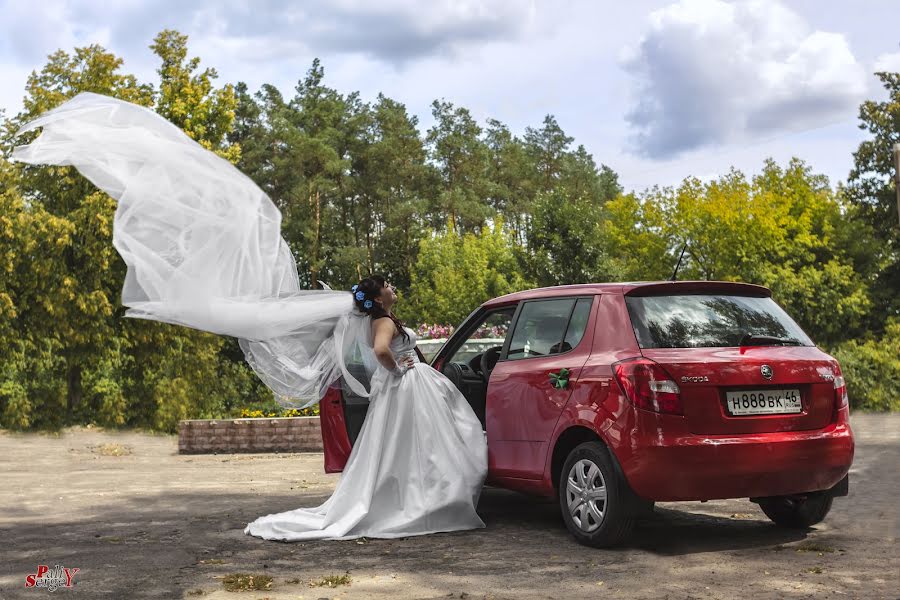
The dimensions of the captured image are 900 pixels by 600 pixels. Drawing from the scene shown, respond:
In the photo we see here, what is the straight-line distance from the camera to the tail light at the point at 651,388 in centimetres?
673

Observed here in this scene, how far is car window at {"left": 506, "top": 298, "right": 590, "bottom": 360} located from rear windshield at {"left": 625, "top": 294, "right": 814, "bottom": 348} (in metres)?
0.57

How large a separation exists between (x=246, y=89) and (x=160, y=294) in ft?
186

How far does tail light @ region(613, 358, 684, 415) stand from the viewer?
673 centimetres

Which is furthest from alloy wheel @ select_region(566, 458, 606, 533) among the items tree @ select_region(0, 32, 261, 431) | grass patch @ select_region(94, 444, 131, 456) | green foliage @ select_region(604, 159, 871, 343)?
green foliage @ select_region(604, 159, 871, 343)

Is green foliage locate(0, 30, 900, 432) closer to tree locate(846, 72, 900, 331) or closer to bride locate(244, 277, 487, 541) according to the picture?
tree locate(846, 72, 900, 331)

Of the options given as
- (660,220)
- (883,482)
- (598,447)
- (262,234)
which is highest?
(660,220)

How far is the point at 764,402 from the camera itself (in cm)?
690

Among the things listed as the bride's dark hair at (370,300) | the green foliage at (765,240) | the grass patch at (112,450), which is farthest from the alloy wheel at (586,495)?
the green foliage at (765,240)

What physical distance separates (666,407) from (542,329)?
159 cm

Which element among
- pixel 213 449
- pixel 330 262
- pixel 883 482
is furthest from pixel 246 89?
pixel 883 482

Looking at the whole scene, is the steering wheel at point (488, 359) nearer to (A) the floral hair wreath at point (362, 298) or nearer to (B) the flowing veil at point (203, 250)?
(B) the flowing veil at point (203, 250)

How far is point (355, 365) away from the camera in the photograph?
27.9ft

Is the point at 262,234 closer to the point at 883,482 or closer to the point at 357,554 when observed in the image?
the point at 357,554

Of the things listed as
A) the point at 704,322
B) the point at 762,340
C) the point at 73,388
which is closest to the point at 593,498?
the point at 704,322
